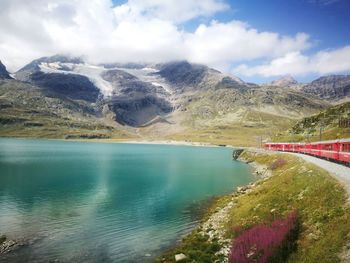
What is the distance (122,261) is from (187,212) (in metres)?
19.7

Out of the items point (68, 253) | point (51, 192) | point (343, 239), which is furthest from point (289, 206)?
point (51, 192)

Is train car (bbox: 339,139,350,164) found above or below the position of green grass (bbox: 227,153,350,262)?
above

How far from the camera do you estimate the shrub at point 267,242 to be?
24.4m

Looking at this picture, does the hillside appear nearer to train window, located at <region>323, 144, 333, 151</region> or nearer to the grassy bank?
train window, located at <region>323, 144, 333, 151</region>

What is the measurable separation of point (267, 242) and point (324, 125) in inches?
6079

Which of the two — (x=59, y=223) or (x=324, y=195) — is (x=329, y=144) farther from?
(x=59, y=223)

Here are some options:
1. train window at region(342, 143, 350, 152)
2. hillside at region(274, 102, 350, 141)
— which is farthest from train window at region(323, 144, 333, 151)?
hillside at region(274, 102, 350, 141)

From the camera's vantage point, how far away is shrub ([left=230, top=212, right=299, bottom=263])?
80.0ft

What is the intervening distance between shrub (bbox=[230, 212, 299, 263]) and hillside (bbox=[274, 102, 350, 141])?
115 meters

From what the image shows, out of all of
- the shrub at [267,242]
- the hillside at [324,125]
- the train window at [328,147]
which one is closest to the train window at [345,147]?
the train window at [328,147]

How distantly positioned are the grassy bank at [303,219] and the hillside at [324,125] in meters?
105

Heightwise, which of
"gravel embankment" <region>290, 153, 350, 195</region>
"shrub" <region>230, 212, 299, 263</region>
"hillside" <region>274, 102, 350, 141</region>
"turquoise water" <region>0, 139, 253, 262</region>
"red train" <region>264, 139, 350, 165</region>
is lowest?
"turquoise water" <region>0, 139, 253, 262</region>

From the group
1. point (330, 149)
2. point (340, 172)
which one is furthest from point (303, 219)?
point (330, 149)

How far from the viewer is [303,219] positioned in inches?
1139
